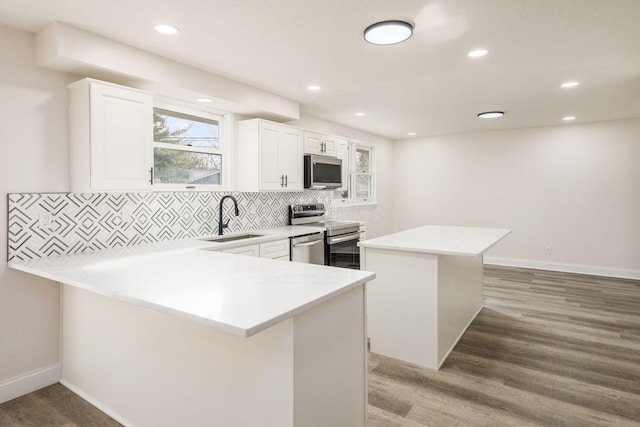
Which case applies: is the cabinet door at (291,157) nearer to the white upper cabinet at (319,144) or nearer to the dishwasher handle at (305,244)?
the white upper cabinet at (319,144)

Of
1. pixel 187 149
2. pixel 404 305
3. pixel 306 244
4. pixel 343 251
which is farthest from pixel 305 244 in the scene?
pixel 187 149

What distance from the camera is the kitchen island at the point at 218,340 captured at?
137 cm

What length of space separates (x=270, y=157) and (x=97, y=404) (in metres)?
2.58

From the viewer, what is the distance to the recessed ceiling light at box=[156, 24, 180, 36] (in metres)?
2.35

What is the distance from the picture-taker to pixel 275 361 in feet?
4.56

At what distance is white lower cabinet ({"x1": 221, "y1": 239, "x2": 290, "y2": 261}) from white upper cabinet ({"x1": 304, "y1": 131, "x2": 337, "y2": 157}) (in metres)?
1.31

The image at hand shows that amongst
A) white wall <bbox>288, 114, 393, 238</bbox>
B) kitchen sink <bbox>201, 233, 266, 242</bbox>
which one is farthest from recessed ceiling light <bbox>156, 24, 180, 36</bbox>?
white wall <bbox>288, 114, 393, 238</bbox>

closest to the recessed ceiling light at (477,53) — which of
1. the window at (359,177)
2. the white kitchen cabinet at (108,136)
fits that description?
the white kitchen cabinet at (108,136)

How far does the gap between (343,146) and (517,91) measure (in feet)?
7.10

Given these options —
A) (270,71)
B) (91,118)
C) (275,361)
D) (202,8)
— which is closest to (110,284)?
(275,361)

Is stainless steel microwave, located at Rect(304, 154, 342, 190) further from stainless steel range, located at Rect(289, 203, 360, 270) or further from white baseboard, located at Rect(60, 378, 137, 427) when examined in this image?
white baseboard, located at Rect(60, 378, 137, 427)

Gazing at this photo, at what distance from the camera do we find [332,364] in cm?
159

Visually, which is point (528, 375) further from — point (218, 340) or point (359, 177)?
point (359, 177)

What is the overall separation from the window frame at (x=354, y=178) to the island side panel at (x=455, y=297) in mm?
2482
